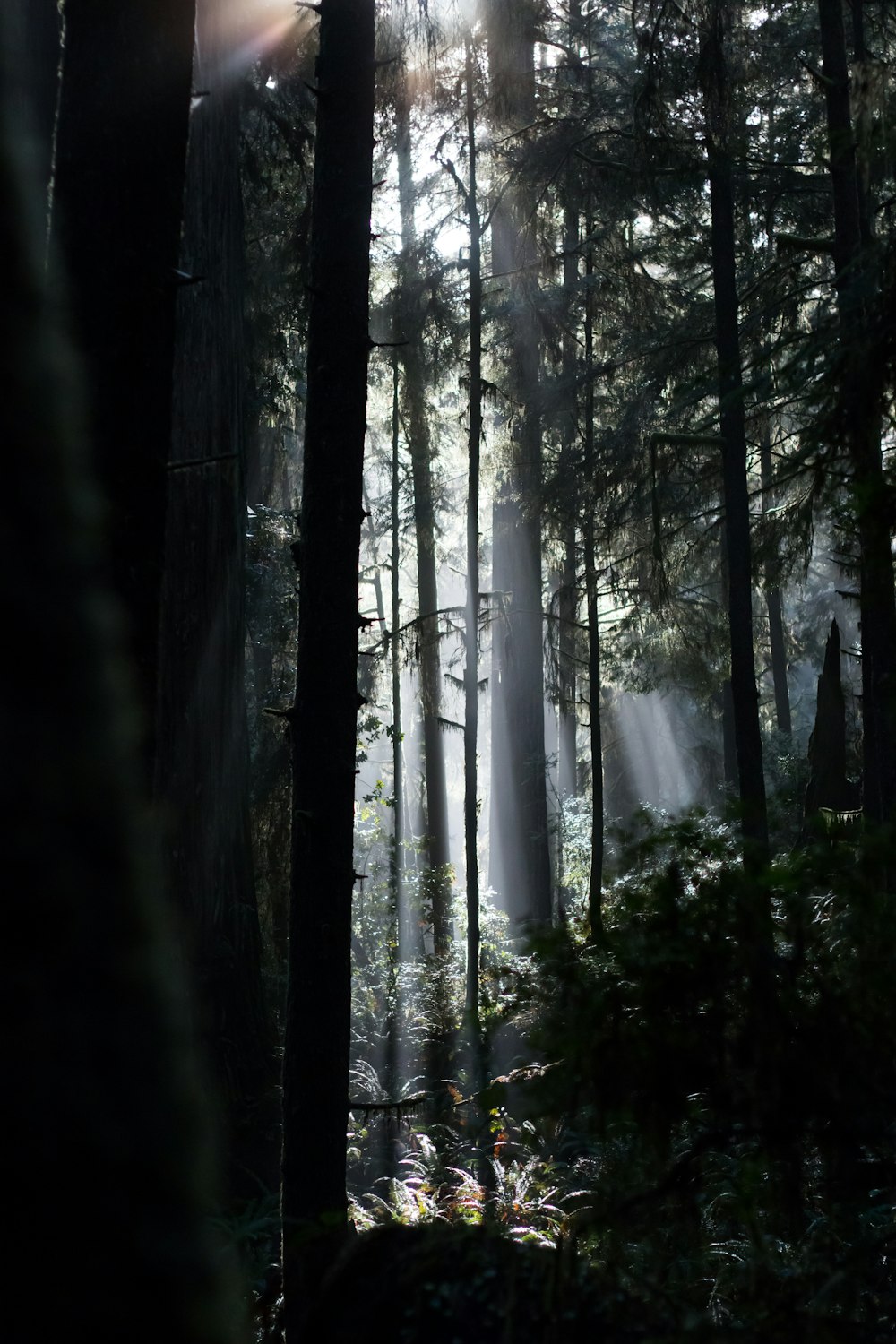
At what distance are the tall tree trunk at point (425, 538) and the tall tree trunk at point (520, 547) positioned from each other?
54.1 inches

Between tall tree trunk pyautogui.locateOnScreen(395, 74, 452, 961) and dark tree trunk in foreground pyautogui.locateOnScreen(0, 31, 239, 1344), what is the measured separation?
32.9ft

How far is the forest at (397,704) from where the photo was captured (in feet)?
3.84

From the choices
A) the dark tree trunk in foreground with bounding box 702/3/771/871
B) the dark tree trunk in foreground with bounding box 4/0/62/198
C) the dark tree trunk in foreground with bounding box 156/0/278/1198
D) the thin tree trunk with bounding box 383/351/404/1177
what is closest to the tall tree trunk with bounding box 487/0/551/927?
the thin tree trunk with bounding box 383/351/404/1177

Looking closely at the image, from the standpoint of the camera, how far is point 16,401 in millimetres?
1257

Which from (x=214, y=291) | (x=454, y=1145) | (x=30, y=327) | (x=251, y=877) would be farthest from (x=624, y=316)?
(x=30, y=327)

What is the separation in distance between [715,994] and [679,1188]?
0.51 meters

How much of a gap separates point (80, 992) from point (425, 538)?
19.4 m

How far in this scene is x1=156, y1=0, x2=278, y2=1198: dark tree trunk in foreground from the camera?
8.59m

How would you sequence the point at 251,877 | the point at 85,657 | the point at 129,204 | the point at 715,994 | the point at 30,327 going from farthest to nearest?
the point at 251,877 → the point at 129,204 → the point at 715,994 → the point at 30,327 → the point at 85,657

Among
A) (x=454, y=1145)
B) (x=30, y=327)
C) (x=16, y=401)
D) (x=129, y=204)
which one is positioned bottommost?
(x=454, y=1145)

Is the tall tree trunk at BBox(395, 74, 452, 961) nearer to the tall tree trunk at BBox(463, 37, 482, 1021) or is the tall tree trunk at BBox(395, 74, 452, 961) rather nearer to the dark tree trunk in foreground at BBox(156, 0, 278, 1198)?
the tall tree trunk at BBox(463, 37, 482, 1021)

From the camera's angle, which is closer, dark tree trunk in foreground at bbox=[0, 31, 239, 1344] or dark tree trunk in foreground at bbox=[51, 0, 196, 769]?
dark tree trunk in foreground at bbox=[0, 31, 239, 1344]

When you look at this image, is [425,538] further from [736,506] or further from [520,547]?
[736,506]

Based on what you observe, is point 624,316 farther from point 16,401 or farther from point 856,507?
point 16,401
